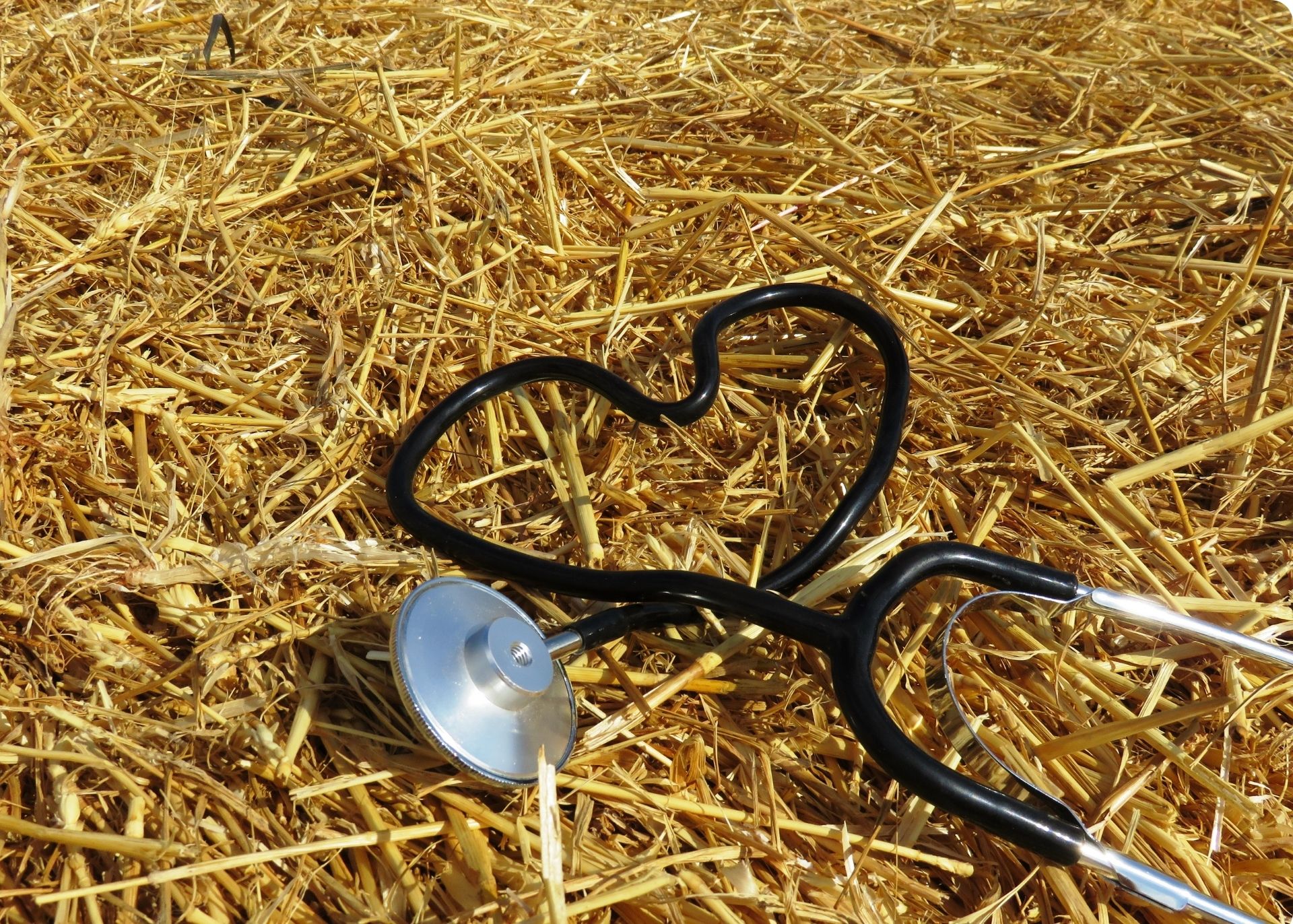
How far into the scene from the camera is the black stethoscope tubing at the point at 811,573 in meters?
1.05

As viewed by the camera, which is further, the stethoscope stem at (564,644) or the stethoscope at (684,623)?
the stethoscope stem at (564,644)

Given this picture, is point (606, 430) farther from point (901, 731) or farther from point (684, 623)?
point (901, 731)

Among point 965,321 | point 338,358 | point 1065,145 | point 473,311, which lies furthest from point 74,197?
point 1065,145

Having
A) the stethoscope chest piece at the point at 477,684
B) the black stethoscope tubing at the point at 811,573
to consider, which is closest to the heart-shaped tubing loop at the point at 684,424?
the black stethoscope tubing at the point at 811,573

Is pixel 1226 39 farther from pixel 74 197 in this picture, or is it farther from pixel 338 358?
pixel 74 197

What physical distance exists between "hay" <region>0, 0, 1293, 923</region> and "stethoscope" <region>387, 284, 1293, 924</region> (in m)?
0.06

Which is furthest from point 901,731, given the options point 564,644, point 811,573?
point 564,644

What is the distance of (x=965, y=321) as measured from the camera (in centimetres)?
171

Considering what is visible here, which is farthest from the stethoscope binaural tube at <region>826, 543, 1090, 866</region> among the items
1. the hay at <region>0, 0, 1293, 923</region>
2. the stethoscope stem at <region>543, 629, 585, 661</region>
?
the stethoscope stem at <region>543, 629, 585, 661</region>

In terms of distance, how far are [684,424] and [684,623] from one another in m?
0.33

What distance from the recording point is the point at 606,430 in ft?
5.18

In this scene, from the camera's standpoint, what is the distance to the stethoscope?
104 cm

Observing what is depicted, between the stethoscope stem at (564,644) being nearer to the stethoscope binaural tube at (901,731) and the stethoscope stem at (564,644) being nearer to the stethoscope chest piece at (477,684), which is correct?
the stethoscope chest piece at (477,684)

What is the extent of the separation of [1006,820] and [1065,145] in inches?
57.0
